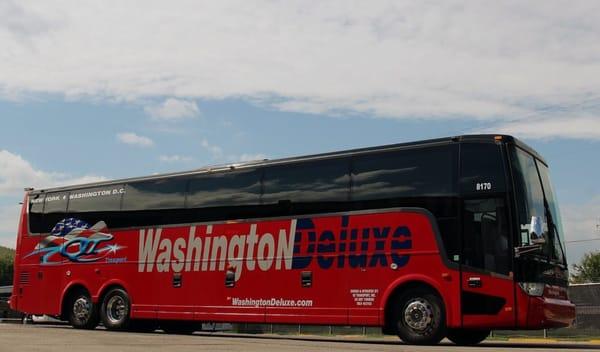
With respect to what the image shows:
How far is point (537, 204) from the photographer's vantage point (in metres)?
14.0

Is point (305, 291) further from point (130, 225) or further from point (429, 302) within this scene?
point (130, 225)

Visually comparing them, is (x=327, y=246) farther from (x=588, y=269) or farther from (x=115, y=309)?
(x=588, y=269)

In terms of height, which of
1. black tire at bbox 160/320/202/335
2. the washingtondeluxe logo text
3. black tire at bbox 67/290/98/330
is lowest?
black tire at bbox 160/320/202/335

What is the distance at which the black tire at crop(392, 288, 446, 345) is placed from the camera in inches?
549

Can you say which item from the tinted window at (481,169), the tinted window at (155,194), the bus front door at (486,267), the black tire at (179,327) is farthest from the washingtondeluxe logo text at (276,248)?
the black tire at (179,327)

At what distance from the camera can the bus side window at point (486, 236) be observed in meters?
13.4

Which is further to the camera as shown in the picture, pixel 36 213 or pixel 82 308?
pixel 36 213

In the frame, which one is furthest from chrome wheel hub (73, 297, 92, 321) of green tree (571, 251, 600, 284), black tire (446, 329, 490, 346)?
green tree (571, 251, 600, 284)

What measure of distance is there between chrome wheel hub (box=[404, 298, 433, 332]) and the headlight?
1.75 meters

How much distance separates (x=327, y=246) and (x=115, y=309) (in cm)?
661

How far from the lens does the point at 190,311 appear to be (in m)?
17.8

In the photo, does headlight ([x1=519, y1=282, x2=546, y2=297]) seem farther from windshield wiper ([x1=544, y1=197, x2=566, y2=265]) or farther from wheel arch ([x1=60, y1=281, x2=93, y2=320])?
wheel arch ([x1=60, y1=281, x2=93, y2=320])

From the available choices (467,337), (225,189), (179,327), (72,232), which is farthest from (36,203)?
(467,337)

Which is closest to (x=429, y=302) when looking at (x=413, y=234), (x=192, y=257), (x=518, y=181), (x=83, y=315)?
(x=413, y=234)
